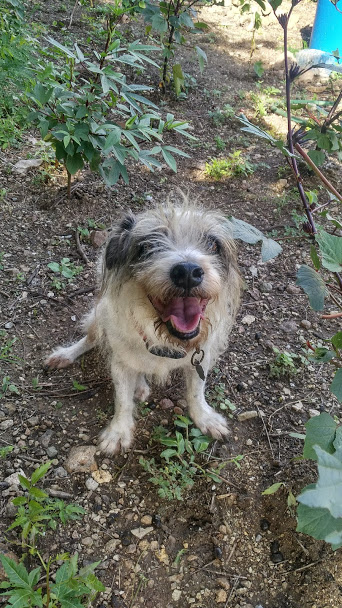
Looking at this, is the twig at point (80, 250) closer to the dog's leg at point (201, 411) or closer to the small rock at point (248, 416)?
the dog's leg at point (201, 411)

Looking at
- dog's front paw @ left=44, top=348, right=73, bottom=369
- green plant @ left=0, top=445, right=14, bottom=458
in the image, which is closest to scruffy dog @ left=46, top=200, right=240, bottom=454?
dog's front paw @ left=44, top=348, right=73, bottom=369

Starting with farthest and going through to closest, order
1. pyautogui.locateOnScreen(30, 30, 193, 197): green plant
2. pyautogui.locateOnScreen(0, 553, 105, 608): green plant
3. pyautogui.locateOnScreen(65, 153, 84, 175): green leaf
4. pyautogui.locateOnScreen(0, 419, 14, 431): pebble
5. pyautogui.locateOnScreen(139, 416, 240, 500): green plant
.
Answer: pyautogui.locateOnScreen(65, 153, 84, 175): green leaf → pyautogui.locateOnScreen(30, 30, 193, 197): green plant → pyautogui.locateOnScreen(0, 419, 14, 431): pebble → pyautogui.locateOnScreen(139, 416, 240, 500): green plant → pyautogui.locateOnScreen(0, 553, 105, 608): green plant

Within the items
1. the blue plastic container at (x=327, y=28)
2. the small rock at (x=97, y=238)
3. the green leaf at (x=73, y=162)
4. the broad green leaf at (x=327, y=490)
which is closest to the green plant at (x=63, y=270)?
the small rock at (x=97, y=238)

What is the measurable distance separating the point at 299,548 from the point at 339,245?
1600mm

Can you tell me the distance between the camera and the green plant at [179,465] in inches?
101

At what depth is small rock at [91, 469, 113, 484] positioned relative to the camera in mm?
2658

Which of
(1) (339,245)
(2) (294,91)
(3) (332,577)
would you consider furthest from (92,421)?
(2) (294,91)

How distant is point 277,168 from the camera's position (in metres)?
5.18

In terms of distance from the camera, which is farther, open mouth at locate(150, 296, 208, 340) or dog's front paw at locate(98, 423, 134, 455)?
dog's front paw at locate(98, 423, 134, 455)

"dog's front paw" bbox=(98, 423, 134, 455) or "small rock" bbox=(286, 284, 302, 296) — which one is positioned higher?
"small rock" bbox=(286, 284, 302, 296)

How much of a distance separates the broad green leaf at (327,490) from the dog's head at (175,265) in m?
1.28

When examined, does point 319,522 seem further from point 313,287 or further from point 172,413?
point 172,413

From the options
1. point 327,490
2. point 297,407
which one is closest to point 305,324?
point 297,407

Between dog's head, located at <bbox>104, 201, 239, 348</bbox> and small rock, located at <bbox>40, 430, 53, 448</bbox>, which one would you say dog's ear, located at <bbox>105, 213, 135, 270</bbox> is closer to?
dog's head, located at <bbox>104, 201, 239, 348</bbox>
